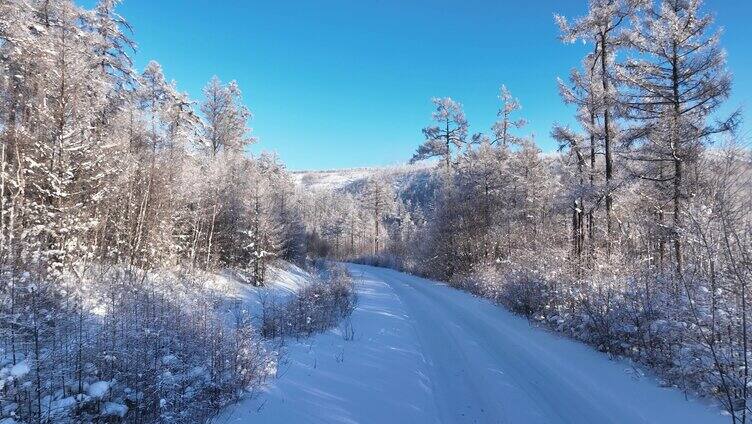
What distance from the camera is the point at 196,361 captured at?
5.36 metres

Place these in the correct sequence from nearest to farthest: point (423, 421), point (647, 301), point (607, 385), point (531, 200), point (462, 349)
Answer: point (423, 421) → point (607, 385) → point (647, 301) → point (462, 349) → point (531, 200)

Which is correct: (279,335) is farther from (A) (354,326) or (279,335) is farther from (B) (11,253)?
(B) (11,253)

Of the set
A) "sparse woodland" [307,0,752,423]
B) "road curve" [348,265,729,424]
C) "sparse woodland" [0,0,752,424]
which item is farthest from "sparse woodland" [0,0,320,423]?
"sparse woodland" [307,0,752,423]

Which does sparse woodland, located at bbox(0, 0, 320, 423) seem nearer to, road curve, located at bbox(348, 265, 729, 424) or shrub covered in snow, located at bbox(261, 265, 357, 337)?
shrub covered in snow, located at bbox(261, 265, 357, 337)

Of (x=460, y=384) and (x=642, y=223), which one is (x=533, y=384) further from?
(x=642, y=223)

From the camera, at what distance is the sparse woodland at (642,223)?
5.07m

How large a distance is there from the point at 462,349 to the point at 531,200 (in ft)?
65.9

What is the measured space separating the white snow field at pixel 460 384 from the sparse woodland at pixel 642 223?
24.5 inches

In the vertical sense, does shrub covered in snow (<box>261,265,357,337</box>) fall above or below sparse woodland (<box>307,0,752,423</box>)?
below

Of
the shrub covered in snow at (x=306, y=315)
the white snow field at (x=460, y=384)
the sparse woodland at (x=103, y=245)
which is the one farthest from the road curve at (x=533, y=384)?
the sparse woodland at (x=103, y=245)

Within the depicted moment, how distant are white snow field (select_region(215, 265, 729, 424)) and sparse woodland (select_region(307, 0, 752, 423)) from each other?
62 cm

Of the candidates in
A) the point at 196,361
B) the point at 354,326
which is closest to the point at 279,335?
the point at 354,326

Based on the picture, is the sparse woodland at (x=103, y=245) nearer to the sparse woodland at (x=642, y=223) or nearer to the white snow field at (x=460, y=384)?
the white snow field at (x=460, y=384)

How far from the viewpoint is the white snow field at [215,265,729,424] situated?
4.82 metres
